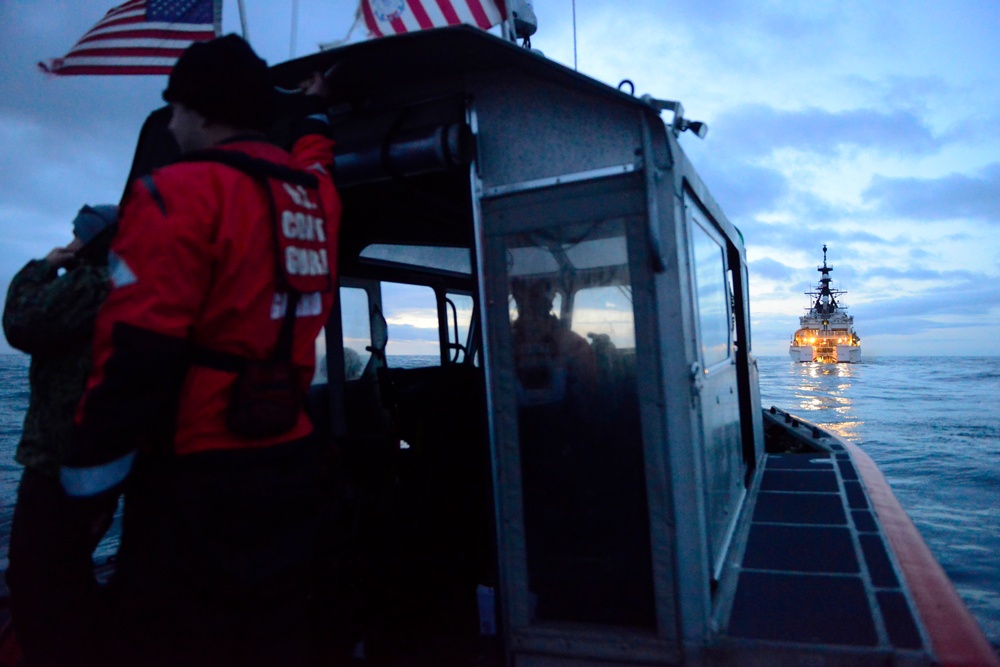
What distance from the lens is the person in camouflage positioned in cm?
213

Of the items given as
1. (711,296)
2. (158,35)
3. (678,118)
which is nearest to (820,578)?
(711,296)

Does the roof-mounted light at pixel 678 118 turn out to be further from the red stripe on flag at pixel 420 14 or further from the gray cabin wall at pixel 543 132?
the red stripe on flag at pixel 420 14

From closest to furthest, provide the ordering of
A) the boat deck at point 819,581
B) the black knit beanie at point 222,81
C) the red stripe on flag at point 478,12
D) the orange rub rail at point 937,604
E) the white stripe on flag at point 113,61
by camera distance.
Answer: the black knit beanie at point 222,81 → the orange rub rail at point 937,604 → the boat deck at point 819,581 → the red stripe on flag at point 478,12 → the white stripe on flag at point 113,61

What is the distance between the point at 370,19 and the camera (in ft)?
12.6

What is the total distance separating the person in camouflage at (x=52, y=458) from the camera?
2.13 meters

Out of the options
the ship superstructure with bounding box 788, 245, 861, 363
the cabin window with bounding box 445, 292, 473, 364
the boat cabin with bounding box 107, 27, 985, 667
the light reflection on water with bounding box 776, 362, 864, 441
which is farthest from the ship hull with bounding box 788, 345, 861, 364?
the boat cabin with bounding box 107, 27, 985, 667

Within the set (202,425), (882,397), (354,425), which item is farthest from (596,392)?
(882,397)

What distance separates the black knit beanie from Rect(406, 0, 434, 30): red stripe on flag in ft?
7.18

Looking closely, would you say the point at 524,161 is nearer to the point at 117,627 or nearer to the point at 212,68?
the point at 212,68

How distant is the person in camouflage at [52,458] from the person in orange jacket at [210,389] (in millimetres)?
655

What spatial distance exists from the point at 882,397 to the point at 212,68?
123 feet

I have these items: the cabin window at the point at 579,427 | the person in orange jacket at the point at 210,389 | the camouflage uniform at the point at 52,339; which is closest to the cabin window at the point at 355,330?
the cabin window at the point at 579,427

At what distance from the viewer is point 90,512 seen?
1732mm

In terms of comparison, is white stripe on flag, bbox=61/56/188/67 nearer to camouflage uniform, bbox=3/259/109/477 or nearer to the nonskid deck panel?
camouflage uniform, bbox=3/259/109/477
